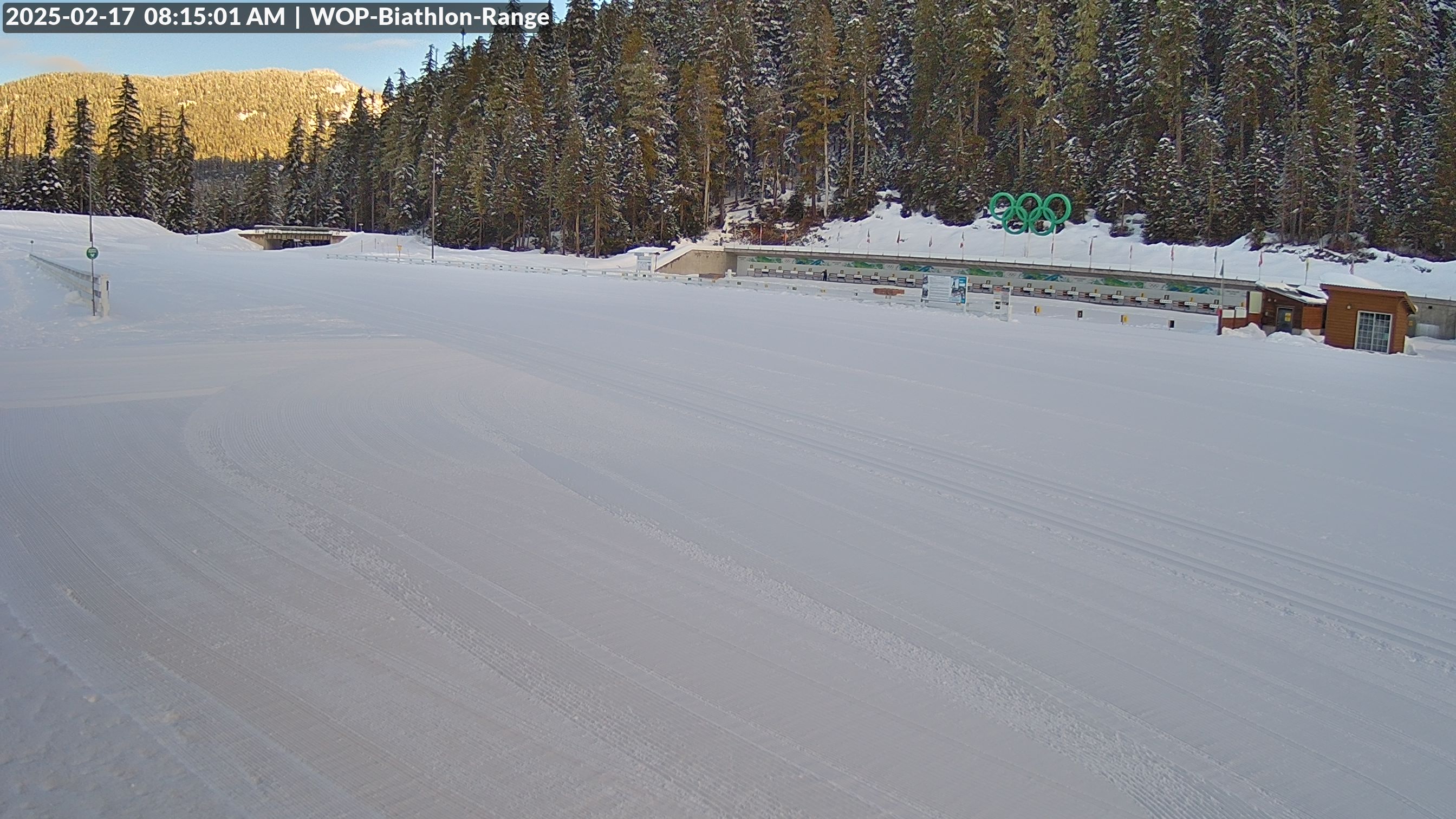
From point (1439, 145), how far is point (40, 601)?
162 feet

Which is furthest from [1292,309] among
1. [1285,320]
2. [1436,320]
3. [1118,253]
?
[1118,253]

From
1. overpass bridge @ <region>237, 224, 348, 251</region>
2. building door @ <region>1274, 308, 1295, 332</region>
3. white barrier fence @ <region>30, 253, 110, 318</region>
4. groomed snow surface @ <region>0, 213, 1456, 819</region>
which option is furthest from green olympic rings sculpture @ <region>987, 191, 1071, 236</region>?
overpass bridge @ <region>237, 224, 348, 251</region>

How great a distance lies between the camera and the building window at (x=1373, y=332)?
69.8 ft

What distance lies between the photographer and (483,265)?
169 ft

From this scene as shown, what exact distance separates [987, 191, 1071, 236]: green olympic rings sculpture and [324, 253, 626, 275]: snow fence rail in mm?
21184

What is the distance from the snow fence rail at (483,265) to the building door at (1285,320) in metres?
28.0

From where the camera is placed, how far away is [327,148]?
108250mm

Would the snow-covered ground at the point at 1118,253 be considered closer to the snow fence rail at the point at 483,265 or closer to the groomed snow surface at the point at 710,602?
the snow fence rail at the point at 483,265

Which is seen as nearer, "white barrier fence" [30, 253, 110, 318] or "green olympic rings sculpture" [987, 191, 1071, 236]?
"white barrier fence" [30, 253, 110, 318]

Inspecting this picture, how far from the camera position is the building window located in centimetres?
2127

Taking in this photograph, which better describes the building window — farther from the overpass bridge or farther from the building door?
the overpass bridge

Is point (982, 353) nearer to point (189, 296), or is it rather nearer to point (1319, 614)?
point (1319, 614)

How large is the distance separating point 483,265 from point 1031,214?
28848 mm

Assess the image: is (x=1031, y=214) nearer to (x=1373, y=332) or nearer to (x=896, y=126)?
(x=896, y=126)
